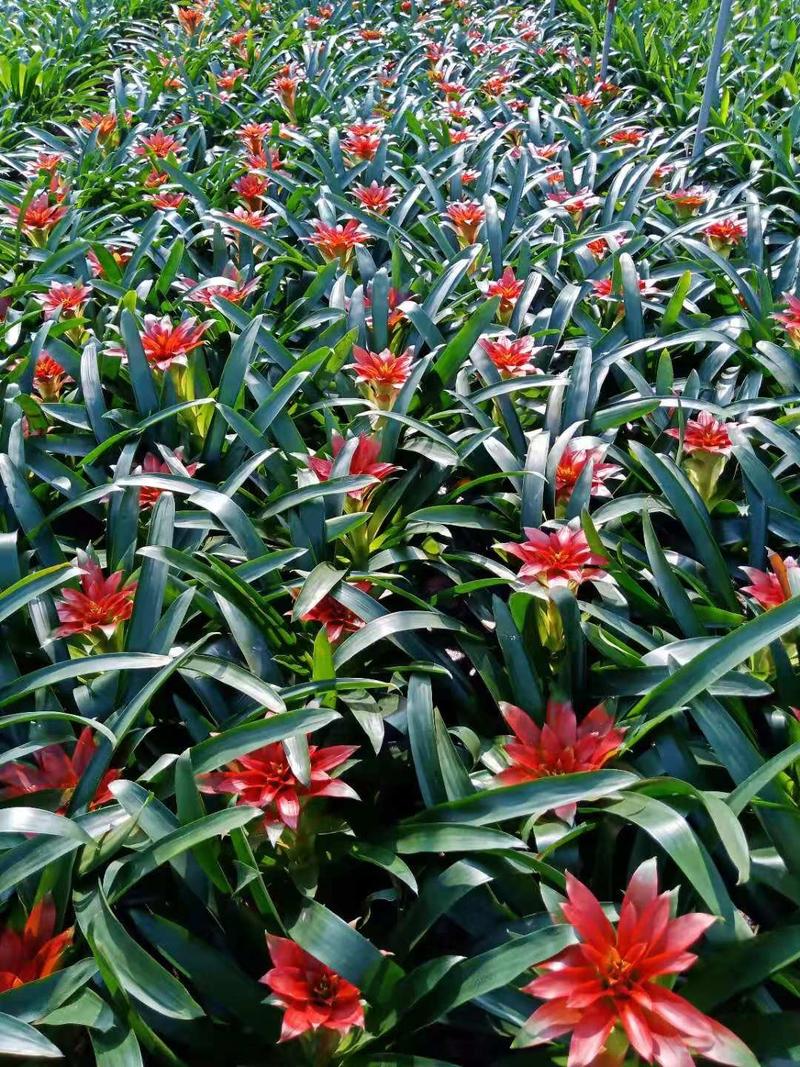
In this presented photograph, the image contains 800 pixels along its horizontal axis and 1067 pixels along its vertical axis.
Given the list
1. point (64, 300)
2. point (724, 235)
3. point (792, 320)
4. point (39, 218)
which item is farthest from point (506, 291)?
point (39, 218)

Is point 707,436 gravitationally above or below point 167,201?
below

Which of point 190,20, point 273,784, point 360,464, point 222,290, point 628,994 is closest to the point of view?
point 628,994

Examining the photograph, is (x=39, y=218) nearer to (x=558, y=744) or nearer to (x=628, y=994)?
(x=558, y=744)

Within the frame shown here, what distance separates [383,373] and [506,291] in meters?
0.57

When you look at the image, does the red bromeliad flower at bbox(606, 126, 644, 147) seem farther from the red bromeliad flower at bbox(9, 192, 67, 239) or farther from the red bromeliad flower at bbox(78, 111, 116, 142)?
the red bromeliad flower at bbox(9, 192, 67, 239)

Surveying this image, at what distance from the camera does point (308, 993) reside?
3.18 ft

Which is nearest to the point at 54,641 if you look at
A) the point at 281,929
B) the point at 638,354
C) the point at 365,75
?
the point at 281,929

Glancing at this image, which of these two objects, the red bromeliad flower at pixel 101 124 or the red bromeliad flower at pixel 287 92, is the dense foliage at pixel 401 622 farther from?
the red bromeliad flower at pixel 287 92

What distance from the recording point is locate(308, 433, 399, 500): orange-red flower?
1621 millimetres

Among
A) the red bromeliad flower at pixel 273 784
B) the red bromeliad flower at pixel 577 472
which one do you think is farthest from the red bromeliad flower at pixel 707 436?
the red bromeliad flower at pixel 273 784

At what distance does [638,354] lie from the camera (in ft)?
6.88

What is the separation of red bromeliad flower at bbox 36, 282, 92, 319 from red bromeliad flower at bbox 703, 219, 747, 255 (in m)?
1.78

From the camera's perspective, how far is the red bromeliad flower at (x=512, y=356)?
193 centimetres

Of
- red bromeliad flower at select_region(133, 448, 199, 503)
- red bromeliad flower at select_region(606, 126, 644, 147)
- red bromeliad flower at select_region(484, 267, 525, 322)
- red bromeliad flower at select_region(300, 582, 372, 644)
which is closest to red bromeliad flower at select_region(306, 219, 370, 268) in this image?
red bromeliad flower at select_region(484, 267, 525, 322)
